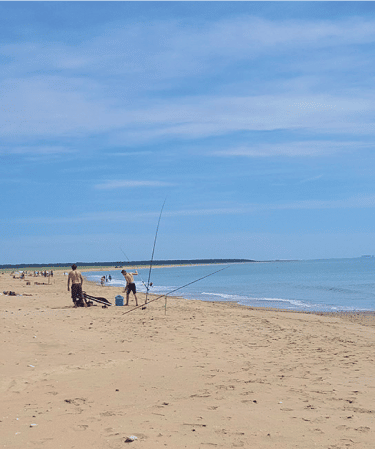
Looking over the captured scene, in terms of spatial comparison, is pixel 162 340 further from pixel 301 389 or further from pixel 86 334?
pixel 301 389

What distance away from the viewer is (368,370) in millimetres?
7266

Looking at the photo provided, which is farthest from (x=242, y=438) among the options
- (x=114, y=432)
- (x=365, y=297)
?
(x=365, y=297)

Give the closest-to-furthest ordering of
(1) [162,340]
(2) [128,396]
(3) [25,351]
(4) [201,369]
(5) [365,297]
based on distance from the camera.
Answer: (2) [128,396] → (4) [201,369] → (3) [25,351] → (1) [162,340] → (5) [365,297]

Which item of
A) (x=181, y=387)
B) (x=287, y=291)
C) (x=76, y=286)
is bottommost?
(x=287, y=291)

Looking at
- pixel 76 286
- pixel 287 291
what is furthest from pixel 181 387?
pixel 287 291

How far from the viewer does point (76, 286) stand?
49.1 feet

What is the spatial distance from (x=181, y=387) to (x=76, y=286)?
9.49m

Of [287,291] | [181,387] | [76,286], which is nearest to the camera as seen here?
[181,387]

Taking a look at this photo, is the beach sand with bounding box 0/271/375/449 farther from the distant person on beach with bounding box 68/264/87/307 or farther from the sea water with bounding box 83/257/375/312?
the sea water with bounding box 83/257/375/312

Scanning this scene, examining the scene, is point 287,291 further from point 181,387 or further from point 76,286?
point 181,387

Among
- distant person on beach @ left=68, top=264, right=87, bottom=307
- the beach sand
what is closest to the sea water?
the beach sand

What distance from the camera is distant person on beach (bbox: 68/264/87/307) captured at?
14.9 m

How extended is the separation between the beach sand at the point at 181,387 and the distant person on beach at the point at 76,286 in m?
3.42

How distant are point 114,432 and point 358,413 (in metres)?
2.74
